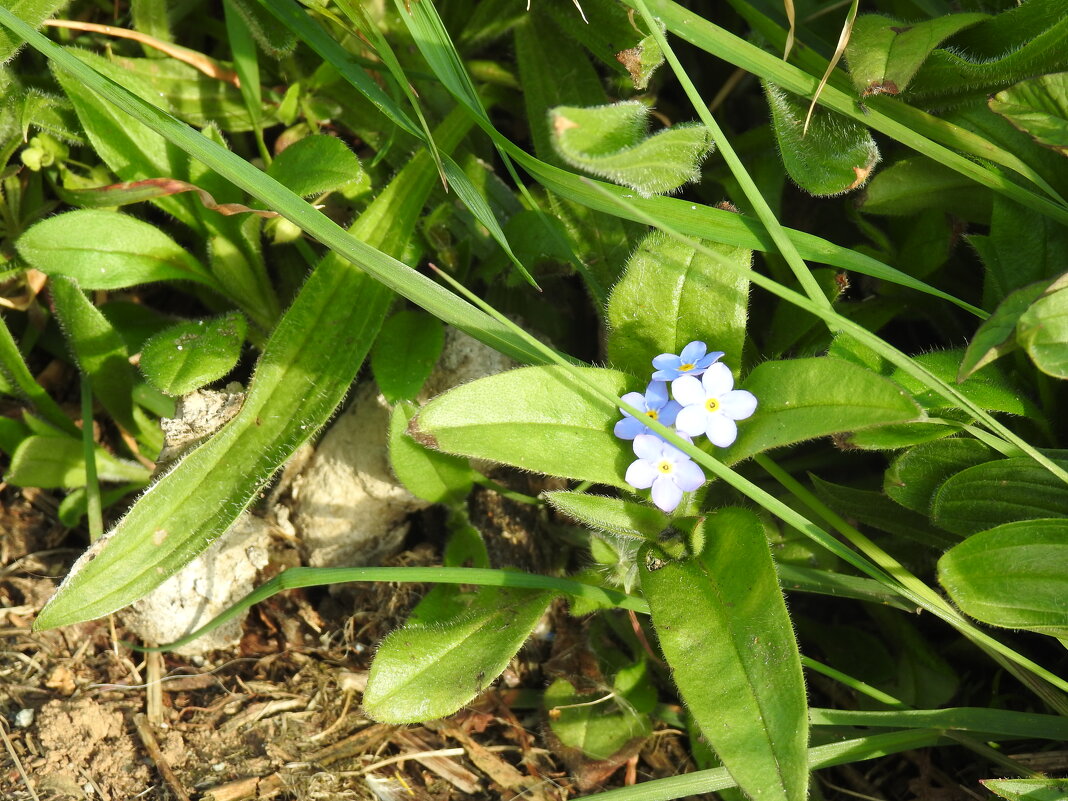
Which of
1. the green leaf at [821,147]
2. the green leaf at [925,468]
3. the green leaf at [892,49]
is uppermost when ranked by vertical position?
the green leaf at [892,49]

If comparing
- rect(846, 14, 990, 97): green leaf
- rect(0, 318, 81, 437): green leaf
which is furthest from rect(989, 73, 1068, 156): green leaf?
rect(0, 318, 81, 437): green leaf

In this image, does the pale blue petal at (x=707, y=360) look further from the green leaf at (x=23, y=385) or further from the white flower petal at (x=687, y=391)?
the green leaf at (x=23, y=385)

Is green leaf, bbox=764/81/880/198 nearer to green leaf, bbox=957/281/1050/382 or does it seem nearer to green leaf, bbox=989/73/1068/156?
green leaf, bbox=989/73/1068/156

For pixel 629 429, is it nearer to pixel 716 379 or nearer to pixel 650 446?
pixel 650 446

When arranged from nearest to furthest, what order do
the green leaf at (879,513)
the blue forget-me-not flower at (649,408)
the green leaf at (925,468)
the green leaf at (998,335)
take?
1. the green leaf at (998,335)
2. the blue forget-me-not flower at (649,408)
3. the green leaf at (925,468)
4. the green leaf at (879,513)

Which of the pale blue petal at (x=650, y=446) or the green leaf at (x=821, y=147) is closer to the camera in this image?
the pale blue petal at (x=650, y=446)

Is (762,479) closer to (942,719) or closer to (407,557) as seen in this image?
(942,719)

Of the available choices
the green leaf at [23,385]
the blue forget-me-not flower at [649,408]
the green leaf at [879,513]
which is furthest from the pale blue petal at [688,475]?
the green leaf at [23,385]
